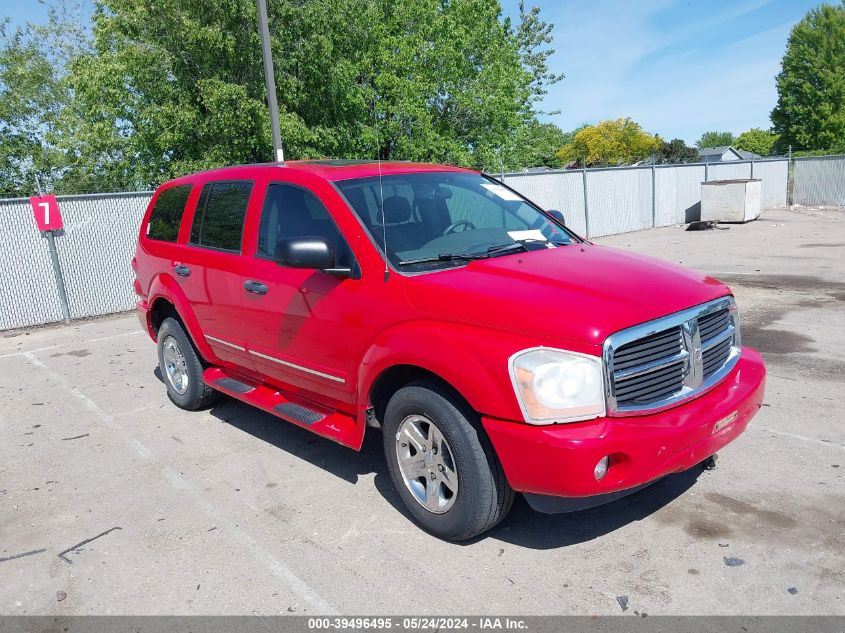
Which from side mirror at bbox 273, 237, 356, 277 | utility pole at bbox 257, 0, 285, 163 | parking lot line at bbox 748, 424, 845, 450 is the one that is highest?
utility pole at bbox 257, 0, 285, 163

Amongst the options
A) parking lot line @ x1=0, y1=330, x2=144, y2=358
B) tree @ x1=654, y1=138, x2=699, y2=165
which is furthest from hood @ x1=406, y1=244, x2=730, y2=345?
tree @ x1=654, y1=138, x2=699, y2=165

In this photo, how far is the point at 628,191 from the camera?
2230 cm

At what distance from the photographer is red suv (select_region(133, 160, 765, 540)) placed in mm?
2969

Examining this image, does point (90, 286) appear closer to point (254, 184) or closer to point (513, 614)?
point (254, 184)

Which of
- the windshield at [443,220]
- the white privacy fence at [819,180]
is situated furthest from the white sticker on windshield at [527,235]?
the white privacy fence at [819,180]

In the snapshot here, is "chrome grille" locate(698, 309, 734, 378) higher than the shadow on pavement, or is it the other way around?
"chrome grille" locate(698, 309, 734, 378)

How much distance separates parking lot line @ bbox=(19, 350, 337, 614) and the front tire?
0.73 metres

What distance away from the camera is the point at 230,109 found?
16688mm

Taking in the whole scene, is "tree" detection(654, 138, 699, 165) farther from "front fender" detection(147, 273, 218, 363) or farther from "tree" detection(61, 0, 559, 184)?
"front fender" detection(147, 273, 218, 363)

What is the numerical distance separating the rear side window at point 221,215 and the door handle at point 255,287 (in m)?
0.32

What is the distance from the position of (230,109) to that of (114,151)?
17.3ft

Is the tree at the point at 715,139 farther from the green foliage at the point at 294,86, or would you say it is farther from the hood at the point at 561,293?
the hood at the point at 561,293

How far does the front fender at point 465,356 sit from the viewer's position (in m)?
3.01

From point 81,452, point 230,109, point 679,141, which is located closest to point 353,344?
point 81,452
